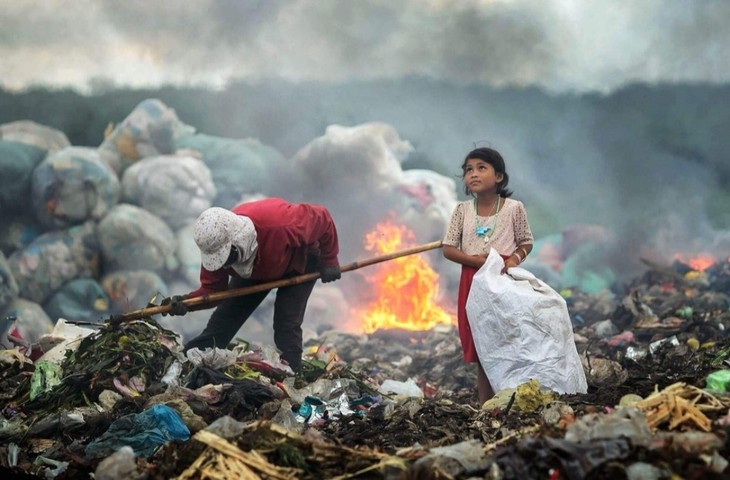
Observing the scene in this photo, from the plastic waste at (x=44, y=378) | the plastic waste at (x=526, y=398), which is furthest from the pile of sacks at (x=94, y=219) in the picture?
the plastic waste at (x=526, y=398)

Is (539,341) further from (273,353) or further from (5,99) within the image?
(5,99)

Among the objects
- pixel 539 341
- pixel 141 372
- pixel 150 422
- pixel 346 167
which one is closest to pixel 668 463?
pixel 539 341

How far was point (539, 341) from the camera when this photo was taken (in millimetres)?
5125

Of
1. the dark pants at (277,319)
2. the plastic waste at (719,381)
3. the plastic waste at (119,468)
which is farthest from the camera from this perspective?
the dark pants at (277,319)

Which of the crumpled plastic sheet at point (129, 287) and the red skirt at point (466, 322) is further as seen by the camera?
the crumpled plastic sheet at point (129, 287)

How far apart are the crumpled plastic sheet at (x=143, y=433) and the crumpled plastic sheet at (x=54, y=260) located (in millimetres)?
5626

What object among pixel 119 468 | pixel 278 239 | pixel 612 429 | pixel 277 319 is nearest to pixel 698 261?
pixel 277 319

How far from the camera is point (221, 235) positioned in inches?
220

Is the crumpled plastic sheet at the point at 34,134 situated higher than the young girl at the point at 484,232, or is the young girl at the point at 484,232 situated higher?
the crumpled plastic sheet at the point at 34,134

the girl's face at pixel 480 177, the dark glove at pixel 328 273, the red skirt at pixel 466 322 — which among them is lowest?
the red skirt at pixel 466 322

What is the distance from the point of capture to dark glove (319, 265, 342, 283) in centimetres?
645

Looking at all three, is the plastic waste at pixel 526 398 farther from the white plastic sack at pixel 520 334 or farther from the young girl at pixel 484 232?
the young girl at pixel 484 232

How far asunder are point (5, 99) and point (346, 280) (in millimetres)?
4867

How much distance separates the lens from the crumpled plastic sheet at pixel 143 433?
425 centimetres
